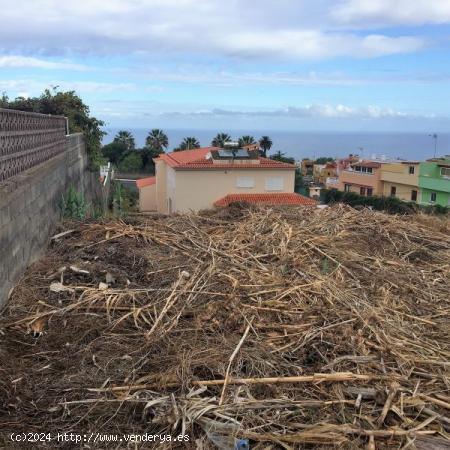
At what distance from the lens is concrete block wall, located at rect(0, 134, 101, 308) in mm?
4250

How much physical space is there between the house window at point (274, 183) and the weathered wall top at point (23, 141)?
59.1ft

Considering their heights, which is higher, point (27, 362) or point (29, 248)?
point (29, 248)

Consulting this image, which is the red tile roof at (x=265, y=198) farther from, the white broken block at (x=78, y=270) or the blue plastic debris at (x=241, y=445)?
the blue plastic debris at (x=241, y=445)

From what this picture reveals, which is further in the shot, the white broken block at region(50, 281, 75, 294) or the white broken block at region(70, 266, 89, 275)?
the white broken block at region(70, 266, 89, 275)

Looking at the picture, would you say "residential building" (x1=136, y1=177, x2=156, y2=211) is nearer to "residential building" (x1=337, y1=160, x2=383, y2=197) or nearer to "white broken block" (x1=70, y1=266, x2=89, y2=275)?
"residential building" (x1=337, y1=160, x2=383, y2=197)

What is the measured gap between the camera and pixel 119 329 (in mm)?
4129

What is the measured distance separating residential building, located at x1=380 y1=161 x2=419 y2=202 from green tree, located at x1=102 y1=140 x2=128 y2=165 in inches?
1058

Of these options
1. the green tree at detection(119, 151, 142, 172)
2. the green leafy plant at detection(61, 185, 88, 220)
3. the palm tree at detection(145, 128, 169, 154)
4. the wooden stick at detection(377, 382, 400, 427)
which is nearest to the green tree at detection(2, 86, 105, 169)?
the green leafy plant at detection(61, 185, 88, 220)

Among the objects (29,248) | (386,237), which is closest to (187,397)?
(29,248)

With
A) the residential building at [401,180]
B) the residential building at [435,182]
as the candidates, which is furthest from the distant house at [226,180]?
the residential building at [401,180]

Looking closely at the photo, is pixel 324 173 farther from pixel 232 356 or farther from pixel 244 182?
pixel 232 356

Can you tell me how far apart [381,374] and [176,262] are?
2679 mm

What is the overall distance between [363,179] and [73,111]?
3336 centimetres

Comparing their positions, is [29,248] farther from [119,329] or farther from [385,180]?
[385,180]
